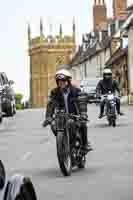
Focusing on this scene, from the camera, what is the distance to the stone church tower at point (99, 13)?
115m

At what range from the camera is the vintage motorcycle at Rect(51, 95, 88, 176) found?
12.7 meters

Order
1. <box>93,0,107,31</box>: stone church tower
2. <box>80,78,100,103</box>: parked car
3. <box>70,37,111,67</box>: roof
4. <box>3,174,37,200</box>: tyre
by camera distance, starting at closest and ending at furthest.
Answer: <box>3,174,37,200</box>: tyre, <box>80,78,100,103</box>: parked car, <box>70,37,111,67</box>: roof, <box>93,0,107,31</box>: stone church tower

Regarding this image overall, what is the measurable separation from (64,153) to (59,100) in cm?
117

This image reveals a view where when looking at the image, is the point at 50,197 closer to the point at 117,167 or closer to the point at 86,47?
the point at 117,167

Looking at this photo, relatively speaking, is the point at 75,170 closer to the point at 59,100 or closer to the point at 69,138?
the point at 69,138

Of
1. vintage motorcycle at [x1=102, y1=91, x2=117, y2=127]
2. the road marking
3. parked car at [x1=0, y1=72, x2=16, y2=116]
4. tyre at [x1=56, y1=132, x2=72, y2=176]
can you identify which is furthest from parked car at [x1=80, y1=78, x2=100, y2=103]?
tyre at [x1=56, y1=132, x2=72, y2=176]

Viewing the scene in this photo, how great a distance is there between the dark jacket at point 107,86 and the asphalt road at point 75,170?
1318mm

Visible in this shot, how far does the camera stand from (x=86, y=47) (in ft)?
382

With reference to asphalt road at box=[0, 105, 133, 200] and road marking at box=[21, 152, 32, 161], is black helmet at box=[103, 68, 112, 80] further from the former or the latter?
road marking at box=[21, 152, 32, 161]

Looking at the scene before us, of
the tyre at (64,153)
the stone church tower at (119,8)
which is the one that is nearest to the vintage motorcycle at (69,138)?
the tyre at (64,153)

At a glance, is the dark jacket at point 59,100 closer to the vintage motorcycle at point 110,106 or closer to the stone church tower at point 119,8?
the vintage motorcycle at point 110,106

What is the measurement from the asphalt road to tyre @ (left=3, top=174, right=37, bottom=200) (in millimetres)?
4057

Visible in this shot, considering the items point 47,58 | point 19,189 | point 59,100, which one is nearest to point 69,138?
point 59,100

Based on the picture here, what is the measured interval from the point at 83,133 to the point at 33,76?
18404 cm
